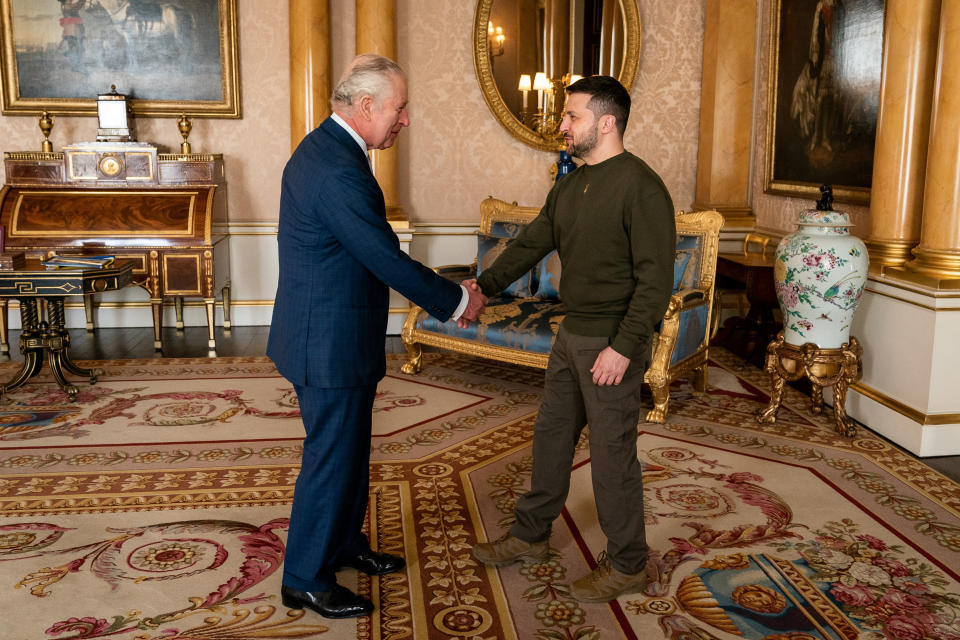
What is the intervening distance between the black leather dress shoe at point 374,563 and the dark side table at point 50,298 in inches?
100

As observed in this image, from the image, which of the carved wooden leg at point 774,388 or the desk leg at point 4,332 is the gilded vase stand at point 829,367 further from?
the desk leg at point 4,332

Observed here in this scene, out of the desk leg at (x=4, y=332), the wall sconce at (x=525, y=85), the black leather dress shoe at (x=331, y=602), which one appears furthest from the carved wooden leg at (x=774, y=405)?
the desk leg at (x=4, y=332)

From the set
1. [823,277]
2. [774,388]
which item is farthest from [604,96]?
[774,388]

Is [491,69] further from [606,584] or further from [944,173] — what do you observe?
[606,584]

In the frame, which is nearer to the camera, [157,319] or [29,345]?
[29,345]

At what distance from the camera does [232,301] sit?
670cm

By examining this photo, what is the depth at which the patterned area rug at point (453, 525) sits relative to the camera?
245 centimetres

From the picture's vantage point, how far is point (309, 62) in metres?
6.15

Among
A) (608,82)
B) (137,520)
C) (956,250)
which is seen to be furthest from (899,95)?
(137,520)

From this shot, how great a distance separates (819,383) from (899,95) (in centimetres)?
150

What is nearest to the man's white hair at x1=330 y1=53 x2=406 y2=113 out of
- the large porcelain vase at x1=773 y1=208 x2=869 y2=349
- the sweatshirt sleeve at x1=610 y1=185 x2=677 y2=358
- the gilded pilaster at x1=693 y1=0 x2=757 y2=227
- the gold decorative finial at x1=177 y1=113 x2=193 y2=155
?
the sweatshirt sleeve at x1=610 y1=185 x2=677 y2=358

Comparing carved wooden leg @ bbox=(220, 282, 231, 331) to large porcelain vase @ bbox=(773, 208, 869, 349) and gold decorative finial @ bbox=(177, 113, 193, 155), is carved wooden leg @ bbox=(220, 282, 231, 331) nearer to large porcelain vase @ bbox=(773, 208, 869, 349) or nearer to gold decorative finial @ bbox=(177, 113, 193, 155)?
gold decorative finial @ bbox=(177, 113, 193, 155)

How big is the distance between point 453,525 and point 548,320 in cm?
188

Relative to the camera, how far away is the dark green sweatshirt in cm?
235
